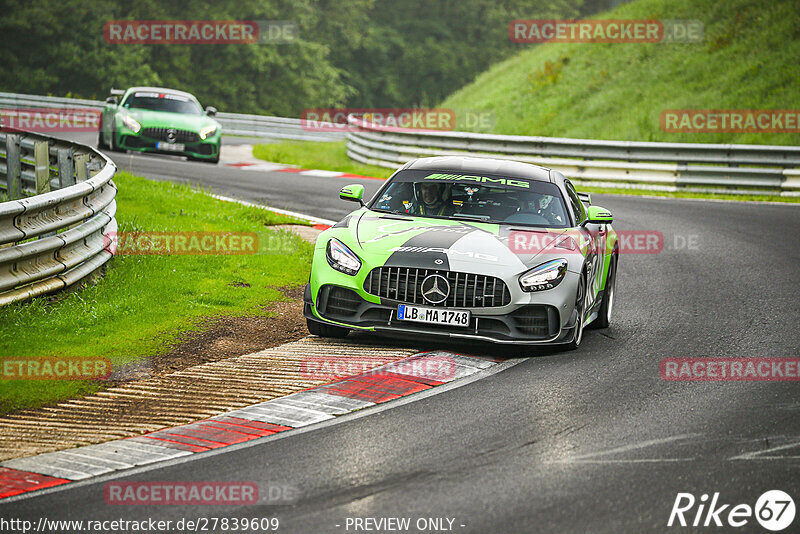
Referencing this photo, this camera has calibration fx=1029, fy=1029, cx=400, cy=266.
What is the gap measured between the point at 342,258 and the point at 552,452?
3.09 meters

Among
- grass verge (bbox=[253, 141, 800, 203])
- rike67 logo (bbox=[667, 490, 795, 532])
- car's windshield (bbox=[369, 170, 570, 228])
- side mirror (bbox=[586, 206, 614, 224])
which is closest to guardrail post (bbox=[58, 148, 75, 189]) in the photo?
car's windshield (bbox=[369, 170, 570, 228])

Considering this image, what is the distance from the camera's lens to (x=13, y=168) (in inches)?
526

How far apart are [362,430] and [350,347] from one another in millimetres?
2215

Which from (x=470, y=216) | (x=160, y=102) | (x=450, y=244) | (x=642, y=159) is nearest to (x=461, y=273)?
(x=450, y=244)

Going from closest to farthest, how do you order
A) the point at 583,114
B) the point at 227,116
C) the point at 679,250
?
the point at 679,250 < the point at 583,114 < the point at 227,116

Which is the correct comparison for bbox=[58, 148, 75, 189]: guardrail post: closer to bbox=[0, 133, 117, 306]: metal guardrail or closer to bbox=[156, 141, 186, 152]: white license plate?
bbox=[0, 133, 117, 306]: metal guardrail

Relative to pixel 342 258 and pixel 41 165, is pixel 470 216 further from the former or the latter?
pixel 41 165

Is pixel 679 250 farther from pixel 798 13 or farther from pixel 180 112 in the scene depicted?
pixel 798 13

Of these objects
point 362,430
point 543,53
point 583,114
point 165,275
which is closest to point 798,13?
point 583,114

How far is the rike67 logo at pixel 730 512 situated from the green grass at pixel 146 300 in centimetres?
404

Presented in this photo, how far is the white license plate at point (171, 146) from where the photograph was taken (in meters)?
23.6

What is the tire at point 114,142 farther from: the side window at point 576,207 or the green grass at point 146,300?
the side window at point 576,207

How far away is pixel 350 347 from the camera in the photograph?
837 cm

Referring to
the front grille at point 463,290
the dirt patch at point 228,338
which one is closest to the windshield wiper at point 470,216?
the front grille at point 463,290
